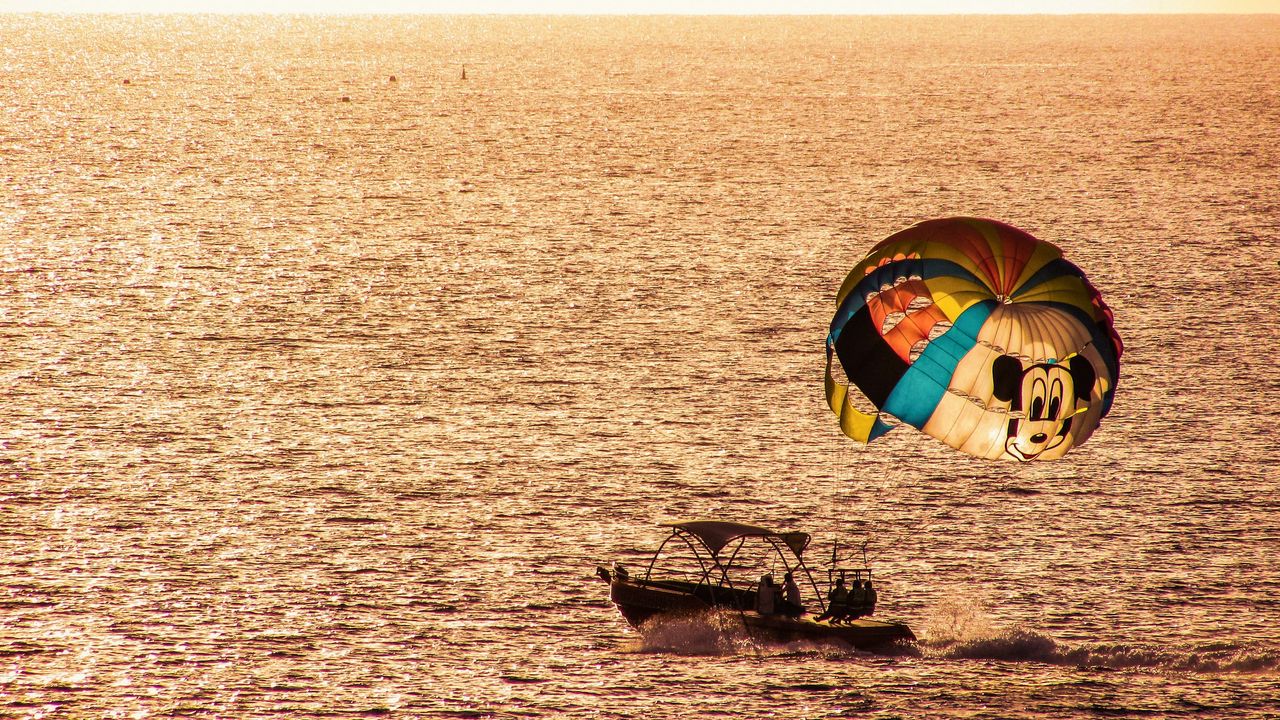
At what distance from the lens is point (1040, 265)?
4938cm

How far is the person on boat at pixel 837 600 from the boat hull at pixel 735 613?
384 mm

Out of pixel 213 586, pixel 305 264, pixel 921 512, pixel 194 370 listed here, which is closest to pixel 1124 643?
pixel 921 512

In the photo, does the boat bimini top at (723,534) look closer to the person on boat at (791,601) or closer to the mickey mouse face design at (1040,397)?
the person on boat at (791,601)

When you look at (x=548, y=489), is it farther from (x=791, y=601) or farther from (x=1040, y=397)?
(x=1040, y=397)

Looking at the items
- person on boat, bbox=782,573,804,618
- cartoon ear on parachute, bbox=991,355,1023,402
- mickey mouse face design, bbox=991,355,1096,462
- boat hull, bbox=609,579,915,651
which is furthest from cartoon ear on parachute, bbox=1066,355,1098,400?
person on boat, bbox=782,573,804,618

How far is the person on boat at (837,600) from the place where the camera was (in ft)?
165

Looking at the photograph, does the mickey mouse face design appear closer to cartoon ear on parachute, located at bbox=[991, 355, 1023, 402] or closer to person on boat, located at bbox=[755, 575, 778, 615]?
cartoon ear on parachute, located at bbox=[991, 355, 1023, 402]

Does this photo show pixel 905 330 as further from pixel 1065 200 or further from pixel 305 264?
pixel 1065 200

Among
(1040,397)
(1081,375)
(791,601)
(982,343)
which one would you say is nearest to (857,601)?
(791,601)

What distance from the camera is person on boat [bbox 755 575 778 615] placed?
50.4 metres

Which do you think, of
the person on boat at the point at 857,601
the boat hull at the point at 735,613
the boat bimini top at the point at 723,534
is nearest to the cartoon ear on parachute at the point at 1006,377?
the person on boat at the point at 857,601

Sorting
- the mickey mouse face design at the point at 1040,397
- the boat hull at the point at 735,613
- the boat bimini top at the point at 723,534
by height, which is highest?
the mickey mouse face design at the point at 1040,397

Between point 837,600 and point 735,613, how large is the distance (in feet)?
11.6

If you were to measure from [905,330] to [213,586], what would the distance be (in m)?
28.7
